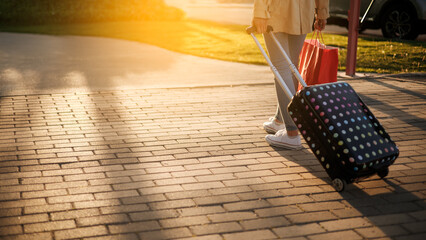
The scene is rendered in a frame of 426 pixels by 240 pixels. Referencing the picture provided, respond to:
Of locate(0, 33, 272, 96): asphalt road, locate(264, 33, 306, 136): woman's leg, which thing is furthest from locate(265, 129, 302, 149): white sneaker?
locate(0, 33, 272, 96): asphalt road

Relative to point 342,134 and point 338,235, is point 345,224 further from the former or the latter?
point 342,134

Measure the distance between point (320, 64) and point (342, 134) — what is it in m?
1.38

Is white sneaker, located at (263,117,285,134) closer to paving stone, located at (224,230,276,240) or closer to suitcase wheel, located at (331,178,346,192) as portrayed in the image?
suitcase wheel, located at (331,178,346,192)

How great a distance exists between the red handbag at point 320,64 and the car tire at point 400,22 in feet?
24.9

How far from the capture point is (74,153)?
4648 millimetres

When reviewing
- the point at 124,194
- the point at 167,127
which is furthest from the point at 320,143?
the point at 167,127

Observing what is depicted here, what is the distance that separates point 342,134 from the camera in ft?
11.8

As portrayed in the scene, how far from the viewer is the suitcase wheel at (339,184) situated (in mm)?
3697

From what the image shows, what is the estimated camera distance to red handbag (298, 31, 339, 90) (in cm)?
483

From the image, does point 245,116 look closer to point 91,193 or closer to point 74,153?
point 74,153

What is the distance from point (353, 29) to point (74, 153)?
16.9 feet

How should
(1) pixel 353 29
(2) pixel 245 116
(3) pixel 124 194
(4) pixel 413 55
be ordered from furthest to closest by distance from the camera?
1. (4) pixel 413 55
2. (1) pixel 353 29
3. (2) pixel 245 116
4. (3) pixel 124 194

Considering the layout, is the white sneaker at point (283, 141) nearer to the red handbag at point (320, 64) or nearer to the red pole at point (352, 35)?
the red handbag at point (320, 64)

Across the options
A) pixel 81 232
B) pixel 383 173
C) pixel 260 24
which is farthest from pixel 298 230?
pixel 260 24
